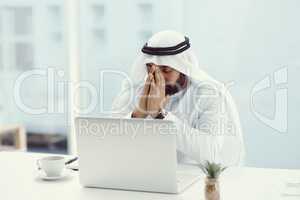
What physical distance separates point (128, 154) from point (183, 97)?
82 centimetres

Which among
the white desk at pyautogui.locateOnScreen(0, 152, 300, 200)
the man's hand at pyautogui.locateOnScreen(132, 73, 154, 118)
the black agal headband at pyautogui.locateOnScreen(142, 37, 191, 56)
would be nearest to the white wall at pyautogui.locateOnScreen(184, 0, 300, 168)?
the black agal headband at pyautogui.locateOnScreen(142, 37, 191, 56)

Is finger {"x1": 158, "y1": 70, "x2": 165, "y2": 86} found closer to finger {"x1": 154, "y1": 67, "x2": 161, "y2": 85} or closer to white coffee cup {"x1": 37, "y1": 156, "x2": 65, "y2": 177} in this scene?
finger {"x1": 154, "y1": 67, "x2": 161, "y2": 85}

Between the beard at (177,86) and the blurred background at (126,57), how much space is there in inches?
46.2

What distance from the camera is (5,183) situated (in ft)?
6.44

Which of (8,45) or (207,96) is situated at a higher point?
(8,45)

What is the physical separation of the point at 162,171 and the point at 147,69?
82 cm

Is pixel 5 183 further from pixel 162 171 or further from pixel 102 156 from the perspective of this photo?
pixel 162 171

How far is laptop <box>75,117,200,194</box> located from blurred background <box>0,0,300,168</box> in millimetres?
1880

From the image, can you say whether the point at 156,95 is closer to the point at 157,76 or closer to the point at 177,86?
the point at 157,76

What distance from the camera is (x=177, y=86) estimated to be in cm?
254

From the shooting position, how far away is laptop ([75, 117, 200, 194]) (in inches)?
68.2

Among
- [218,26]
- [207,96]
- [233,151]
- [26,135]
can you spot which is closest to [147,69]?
[207,96]

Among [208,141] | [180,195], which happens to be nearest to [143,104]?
[208,141]

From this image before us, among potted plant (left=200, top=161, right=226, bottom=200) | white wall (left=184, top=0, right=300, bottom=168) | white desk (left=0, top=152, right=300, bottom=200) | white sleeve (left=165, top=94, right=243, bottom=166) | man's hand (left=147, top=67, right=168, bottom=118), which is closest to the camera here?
potted plant (left=200, top=161, right=226, bottom=200)
